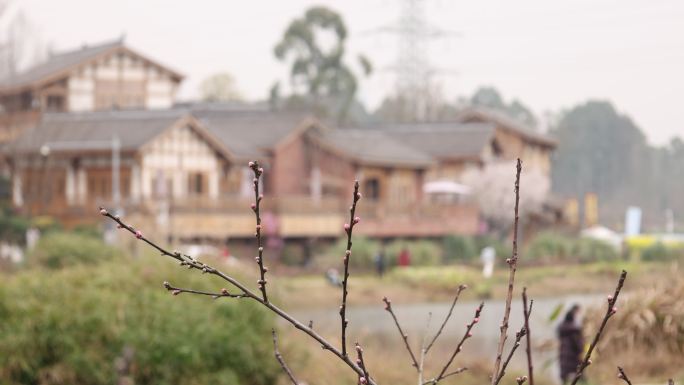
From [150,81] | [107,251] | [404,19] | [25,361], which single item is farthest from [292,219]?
[25,361]

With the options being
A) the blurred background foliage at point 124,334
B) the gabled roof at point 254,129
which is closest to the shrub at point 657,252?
the gabled roof at point 254,129

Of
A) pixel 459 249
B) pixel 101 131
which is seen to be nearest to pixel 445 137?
pixel 459 249

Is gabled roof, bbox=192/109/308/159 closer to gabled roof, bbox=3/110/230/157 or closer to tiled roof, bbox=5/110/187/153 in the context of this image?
gabled roof, bbox=3/110/230/157

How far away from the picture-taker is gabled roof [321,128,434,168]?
36500mm

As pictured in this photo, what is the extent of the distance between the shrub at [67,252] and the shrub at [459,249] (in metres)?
16.2

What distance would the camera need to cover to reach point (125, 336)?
1094cm

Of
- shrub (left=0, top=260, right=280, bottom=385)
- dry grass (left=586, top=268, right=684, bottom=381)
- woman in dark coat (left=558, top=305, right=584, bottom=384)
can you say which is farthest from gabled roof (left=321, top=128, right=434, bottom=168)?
shrub (left=0, top=260, right=280, bottom=385)

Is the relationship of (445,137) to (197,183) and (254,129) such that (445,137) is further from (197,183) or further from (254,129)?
(197,183)

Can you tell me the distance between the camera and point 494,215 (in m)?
41.0

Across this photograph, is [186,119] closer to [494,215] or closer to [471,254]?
[471,254]

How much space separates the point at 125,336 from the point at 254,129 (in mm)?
26853

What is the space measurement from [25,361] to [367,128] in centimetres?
3337

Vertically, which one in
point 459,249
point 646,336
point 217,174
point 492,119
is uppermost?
point 492,119

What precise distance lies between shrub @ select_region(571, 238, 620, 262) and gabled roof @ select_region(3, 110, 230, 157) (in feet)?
35.6
